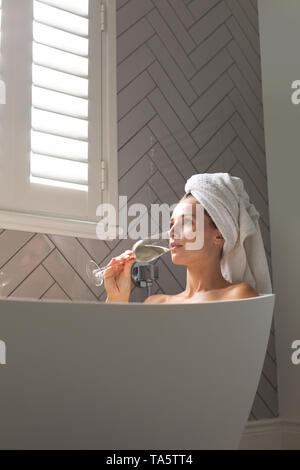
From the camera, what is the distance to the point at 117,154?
2477mm

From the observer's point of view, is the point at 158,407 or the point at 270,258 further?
the point at 270,258

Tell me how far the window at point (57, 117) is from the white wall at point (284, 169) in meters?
1.07

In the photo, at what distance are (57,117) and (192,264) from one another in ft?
2.63

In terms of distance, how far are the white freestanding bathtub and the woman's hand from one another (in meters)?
0.76

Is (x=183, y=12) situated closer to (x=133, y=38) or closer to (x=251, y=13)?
(x=133, y=38)

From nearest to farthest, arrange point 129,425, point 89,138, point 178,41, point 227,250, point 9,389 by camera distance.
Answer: point 9,389
point 129,425
point 227,250
point 89,138
point 178,41

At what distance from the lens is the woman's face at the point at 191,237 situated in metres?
2.12

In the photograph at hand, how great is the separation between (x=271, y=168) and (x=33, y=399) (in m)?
2.25

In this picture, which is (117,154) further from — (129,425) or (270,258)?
(129,425)

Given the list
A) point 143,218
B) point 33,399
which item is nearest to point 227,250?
point 143,218

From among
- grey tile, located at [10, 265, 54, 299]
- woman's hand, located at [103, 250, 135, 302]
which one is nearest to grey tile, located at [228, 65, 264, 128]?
woman's hand, located at [103, 250, 135, 302]

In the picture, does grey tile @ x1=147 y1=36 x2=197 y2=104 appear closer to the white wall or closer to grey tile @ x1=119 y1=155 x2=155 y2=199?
grey tile @ x1=119 y1=155 x2=155 y2=199

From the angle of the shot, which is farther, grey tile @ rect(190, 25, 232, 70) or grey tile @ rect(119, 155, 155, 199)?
grey tile @ rect(190, 25, 232, 70)

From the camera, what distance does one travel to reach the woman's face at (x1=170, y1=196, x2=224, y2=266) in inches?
83.3
